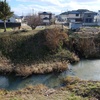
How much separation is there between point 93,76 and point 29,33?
1393 centimetres

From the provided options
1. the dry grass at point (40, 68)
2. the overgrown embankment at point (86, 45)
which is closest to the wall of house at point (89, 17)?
the overgrown embankment at point (86, 45)

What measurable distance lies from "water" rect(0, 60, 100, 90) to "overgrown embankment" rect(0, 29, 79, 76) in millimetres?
956

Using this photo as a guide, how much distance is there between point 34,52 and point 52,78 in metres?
7.65

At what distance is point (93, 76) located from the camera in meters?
21.6

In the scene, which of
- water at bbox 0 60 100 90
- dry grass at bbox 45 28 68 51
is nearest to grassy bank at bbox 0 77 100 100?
water at bbox 0 60 100 90

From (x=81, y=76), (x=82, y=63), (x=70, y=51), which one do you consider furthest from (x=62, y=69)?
(x=70, y=51)

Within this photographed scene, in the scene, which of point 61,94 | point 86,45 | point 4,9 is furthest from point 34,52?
point 61,94

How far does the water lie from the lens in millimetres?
19531

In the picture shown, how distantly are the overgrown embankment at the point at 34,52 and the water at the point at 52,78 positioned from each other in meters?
0.96

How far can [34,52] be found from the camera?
2791 centimetres

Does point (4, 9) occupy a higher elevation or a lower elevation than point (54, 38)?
higher

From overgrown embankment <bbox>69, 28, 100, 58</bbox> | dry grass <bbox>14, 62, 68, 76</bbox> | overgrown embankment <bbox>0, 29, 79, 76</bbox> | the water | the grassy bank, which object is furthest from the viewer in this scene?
overgrown embankment <bbox>69, 28, 100, 58</bbox>

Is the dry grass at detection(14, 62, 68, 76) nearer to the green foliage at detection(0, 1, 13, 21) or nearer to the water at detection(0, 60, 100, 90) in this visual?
the water at detection(0, 60, 100, 90)

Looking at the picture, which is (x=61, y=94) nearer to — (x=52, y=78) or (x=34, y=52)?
(x=52, y=78)
